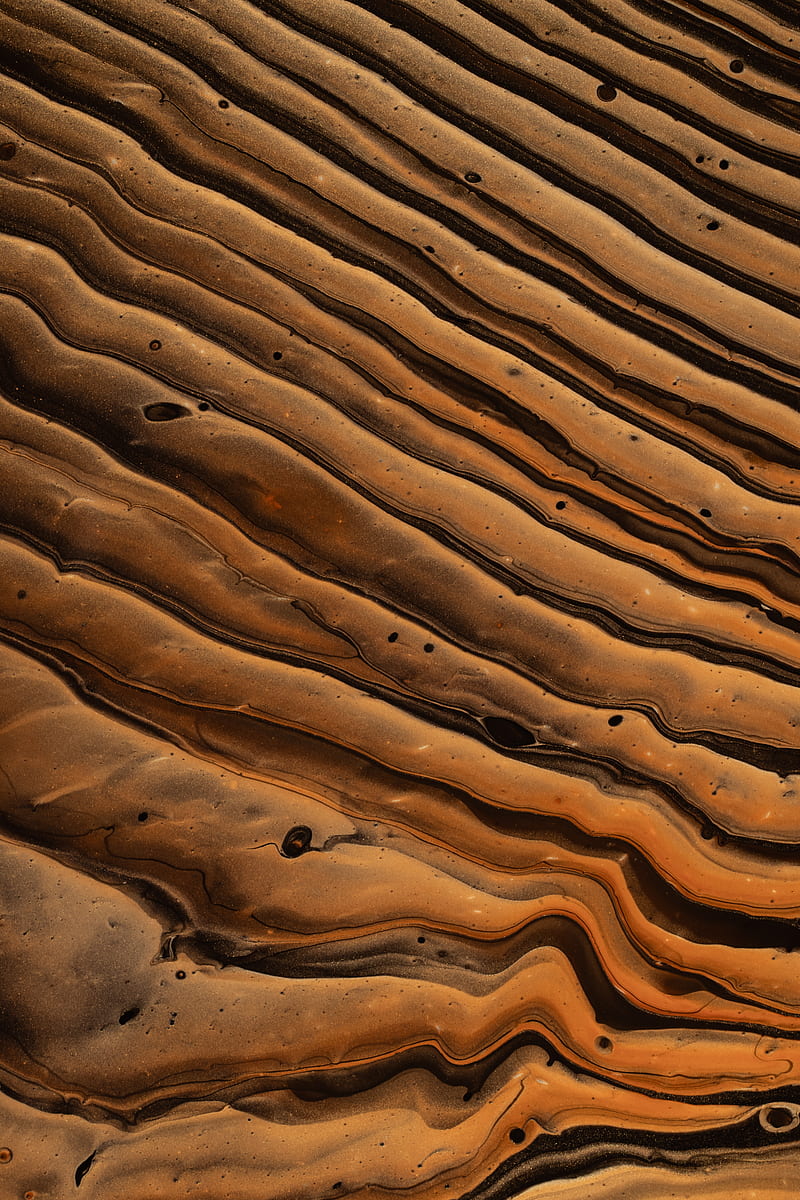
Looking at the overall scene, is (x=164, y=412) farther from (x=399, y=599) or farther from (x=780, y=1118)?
(x=780, y=1118)

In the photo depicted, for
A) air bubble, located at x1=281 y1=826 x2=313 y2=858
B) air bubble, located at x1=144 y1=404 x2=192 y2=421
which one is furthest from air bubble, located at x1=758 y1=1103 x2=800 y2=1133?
air bubble, located at x1=144 y1=404 x2=192 y2=421

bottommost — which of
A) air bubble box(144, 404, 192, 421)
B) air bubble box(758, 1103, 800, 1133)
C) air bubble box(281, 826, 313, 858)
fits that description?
air bubble box(758, 1103, 800, 1133)

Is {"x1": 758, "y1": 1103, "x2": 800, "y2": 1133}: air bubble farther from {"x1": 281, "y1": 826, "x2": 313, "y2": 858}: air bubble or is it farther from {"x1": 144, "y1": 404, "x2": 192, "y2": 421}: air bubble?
{"x1": 144, "y1": 404, "x2": 192, "y2": 421}: air bubble

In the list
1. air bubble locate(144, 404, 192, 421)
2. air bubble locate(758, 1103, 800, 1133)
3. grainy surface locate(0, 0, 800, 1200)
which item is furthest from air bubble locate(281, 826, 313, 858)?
air bubble locate(758, 1103, 800, 1133)

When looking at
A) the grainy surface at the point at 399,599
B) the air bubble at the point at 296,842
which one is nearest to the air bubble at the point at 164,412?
the grainy surface at the point at 399,599

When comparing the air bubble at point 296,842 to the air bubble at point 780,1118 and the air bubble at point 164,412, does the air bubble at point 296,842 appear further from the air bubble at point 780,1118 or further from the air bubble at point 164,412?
the air bubble at point 780,1118

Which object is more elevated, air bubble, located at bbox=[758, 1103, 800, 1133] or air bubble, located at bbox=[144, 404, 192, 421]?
air bubble, located at bbox=[144, 404, 192, 421]

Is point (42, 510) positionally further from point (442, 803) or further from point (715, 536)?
point (715, 536)

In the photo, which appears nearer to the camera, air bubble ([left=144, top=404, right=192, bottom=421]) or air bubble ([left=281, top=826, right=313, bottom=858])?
air bubble ([left=281, top=826, right=313, bottom=858])
